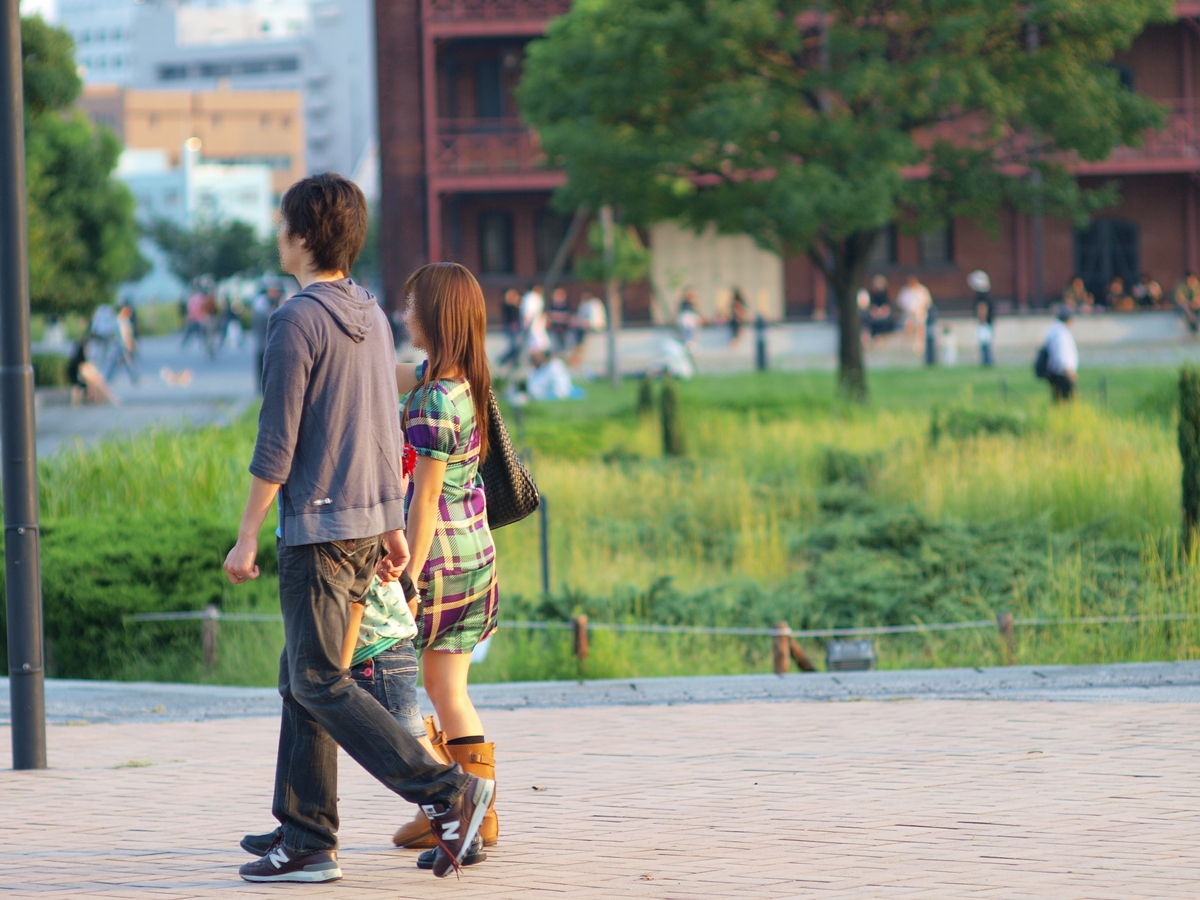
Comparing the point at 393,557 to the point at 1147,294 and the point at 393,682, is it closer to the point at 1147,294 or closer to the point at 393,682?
the point at 393,682

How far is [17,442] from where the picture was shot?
5816 mm

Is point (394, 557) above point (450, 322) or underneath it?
underneath

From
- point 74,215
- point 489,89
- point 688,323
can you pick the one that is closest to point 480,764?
point 74,215

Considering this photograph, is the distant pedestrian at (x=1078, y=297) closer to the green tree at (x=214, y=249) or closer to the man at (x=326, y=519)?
the man at (x=326, y=519)

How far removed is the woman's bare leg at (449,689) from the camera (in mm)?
4535

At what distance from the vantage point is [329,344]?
4121 millimetres

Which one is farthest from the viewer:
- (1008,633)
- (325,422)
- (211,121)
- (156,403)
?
(211,121)

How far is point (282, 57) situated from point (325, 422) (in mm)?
144567

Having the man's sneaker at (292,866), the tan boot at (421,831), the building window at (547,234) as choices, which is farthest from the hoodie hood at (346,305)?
the building window at (547,234)

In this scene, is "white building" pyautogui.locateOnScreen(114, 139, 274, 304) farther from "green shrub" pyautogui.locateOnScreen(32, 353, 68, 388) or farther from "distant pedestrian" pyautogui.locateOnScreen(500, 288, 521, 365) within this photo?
"green shrub" pyautogui.locateOnScreen(32, 353, 68, 388)

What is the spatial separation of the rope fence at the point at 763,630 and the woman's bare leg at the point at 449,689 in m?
3.08

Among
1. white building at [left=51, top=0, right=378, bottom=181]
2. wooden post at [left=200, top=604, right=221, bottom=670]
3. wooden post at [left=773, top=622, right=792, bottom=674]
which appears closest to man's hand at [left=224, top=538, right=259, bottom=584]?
wooden post at [left=773, top=622, right=792, bottom=674]

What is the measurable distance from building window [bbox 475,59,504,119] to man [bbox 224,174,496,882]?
3685cm

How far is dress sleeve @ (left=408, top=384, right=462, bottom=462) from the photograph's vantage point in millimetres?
4355
